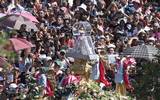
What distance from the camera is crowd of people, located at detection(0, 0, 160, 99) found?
14.8 meters

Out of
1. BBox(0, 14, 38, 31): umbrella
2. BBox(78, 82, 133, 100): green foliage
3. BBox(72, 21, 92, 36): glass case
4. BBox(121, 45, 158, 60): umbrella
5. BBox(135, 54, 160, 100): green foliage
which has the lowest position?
BBox(78, 82, 133, 100): green foliage

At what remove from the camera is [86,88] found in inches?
495

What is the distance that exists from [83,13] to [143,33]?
97.4 inches

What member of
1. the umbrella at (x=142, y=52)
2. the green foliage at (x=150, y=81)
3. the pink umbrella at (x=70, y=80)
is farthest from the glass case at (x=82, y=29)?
the green foliage at (x=150, y=81)

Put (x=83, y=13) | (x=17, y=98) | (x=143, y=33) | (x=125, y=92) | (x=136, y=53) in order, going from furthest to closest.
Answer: (x=83, y=13) < (x=143, y=33) < (x=136, y=53) < (x=125, y=92) < (x=17, y=98)

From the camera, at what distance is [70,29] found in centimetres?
1822

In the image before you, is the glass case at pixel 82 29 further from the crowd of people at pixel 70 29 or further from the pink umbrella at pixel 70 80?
the pink umbrella at pixel 70 80

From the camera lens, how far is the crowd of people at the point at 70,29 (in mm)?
14789

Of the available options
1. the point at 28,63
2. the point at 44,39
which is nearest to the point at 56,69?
the point at 28,63

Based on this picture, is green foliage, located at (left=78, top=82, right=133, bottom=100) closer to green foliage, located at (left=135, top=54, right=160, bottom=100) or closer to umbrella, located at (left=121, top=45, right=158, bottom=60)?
umbrella, located at (left=121, top=45, right=158, bottom=60)

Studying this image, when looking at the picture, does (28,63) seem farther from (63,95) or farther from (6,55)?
(6,55)

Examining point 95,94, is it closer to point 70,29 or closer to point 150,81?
point 150,81

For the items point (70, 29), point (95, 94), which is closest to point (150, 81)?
point (95, 94)

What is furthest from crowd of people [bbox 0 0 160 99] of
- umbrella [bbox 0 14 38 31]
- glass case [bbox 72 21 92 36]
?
glass case [bbox 72 21 92 36]
